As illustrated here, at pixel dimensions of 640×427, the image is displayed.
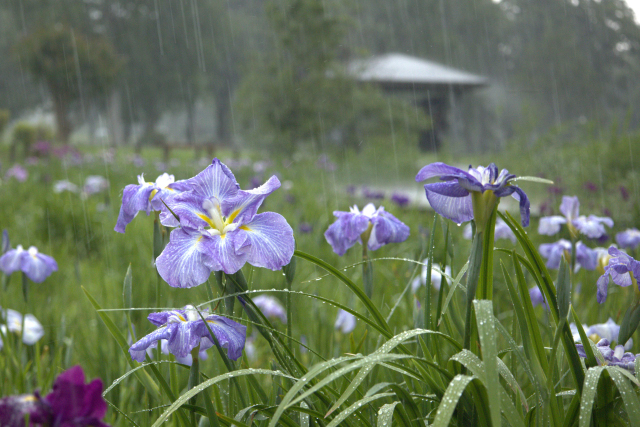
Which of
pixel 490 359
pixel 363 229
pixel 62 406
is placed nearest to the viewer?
pixel 62 406

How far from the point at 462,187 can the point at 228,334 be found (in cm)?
45

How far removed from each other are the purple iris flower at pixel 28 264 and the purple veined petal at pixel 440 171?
3.70 ft

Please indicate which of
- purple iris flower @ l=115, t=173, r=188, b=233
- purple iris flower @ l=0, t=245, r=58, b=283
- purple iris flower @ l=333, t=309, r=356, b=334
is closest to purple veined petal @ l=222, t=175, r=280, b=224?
purple iris flower @ l=115, t=173, r=188, b=233

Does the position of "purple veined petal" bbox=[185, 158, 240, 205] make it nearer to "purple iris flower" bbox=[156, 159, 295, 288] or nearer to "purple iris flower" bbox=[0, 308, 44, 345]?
"purple iris flower" bbox=[156, 159, 295, 288]

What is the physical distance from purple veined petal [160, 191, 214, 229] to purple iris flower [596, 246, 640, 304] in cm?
76

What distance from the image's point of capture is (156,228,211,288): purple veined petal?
757 mm

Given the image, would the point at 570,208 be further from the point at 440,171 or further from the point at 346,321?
the point at 440,171

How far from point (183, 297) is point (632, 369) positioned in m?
1.65

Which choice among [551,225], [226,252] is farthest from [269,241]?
[551,225]

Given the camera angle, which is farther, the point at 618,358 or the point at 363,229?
the point at 363,229

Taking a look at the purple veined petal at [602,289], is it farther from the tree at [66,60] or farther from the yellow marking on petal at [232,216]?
the tree at [66,60]

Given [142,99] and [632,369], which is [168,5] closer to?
[142,99]

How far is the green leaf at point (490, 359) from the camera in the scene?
2.05 ft

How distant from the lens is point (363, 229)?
118 cm
